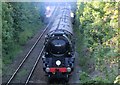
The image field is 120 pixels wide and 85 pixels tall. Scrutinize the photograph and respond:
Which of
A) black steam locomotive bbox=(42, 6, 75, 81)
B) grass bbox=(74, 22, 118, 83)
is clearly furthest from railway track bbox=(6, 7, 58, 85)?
grass bbox=(74, 22, 118, 83)

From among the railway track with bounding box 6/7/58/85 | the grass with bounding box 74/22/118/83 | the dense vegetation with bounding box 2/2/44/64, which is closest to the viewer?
the grass with bounding box 74/22/118/83

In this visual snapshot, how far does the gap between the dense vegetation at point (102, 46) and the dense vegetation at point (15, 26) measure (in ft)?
16.3

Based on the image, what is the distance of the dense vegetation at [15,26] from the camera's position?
2189 cm

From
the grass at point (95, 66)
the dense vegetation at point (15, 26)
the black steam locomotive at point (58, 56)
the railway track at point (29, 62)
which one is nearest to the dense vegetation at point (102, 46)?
the grass at point (95, 66)

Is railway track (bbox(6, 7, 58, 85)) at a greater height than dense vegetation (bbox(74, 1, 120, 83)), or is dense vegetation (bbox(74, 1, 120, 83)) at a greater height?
dense vegetation (bbox(74, 1, 120, 83))

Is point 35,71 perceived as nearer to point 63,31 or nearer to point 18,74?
point 18,74

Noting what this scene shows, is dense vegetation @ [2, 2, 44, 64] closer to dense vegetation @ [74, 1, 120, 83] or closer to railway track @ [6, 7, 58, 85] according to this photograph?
railway track @ [6, 7, 58, 85]

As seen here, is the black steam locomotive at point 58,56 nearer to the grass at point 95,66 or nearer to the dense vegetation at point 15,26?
the grass at point 95,66

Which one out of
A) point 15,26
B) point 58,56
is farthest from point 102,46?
point 15,26

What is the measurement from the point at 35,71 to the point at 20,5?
39.4ft

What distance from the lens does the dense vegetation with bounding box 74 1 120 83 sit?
11062 millimetres

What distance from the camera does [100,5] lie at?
53.7 feet

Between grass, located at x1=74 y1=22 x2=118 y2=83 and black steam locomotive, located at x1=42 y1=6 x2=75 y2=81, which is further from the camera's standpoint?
black steam locomotive, located at x1=42 y1=6 x2=75 y2=81

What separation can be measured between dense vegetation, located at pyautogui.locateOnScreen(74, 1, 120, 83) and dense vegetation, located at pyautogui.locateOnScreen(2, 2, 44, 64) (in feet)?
16.3
